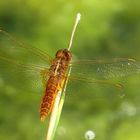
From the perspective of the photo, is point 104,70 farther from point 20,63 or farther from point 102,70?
point 20,63

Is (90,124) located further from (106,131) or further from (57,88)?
(57,88)

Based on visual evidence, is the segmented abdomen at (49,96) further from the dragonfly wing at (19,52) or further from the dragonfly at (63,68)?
the dragonfly wing at (19,52)

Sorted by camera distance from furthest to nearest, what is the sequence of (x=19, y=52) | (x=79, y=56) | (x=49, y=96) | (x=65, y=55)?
(x=79, y=56), (x=19, y=52), (x=65, y=55), (x=49, y=96)

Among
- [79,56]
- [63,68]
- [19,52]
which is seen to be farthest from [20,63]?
[79,56]

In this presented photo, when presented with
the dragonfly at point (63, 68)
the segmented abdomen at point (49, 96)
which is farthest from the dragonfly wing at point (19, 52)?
the segmented abdomen at point (49, 96)

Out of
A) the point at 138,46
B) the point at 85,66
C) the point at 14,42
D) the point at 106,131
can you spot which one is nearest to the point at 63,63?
the point at 85,66

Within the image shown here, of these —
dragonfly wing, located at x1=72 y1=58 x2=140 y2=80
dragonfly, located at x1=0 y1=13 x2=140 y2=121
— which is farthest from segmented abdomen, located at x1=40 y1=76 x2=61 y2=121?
dragonfly wing, located at x1=72 y1=58 x2=140 y2=80
